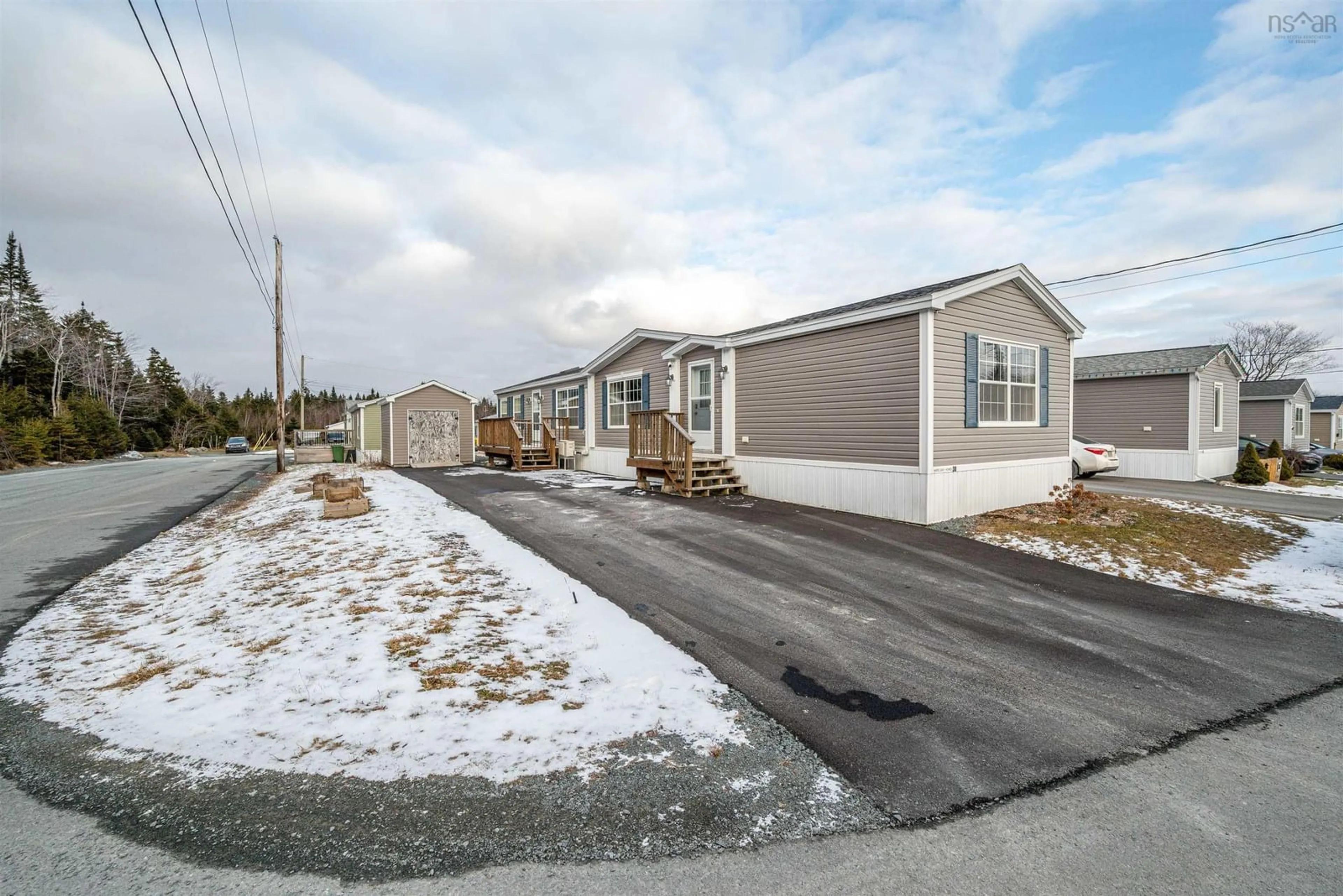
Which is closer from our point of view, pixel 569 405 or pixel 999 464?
pixel 999 464

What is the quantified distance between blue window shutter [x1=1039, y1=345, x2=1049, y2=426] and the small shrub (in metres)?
8.95

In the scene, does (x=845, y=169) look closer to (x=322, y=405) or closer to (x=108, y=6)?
(x=108, y=6)

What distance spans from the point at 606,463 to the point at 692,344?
540 cm

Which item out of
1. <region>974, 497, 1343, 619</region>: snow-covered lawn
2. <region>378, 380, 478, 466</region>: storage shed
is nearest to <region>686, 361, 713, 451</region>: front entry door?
<region>974, 497, 1343, 619</region>: snow-covered lawn

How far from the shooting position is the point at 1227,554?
6.72 m

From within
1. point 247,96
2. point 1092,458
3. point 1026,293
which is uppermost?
point 247,96

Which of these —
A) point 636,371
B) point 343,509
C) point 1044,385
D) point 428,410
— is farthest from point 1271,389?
point 428,410

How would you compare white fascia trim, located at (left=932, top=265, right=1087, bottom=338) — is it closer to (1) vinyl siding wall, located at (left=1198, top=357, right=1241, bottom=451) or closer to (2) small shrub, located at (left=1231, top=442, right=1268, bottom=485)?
(1) vinyl siding wall, located at (left=1198, top=357, right=1241, bottom=451)

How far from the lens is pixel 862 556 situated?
655 centimetres

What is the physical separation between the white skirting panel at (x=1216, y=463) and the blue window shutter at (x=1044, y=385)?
8622 mm

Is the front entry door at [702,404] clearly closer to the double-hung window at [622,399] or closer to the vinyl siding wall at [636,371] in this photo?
the vinyl siding wall at [636,371]

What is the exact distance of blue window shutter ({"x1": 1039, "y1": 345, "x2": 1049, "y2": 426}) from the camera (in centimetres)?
1022

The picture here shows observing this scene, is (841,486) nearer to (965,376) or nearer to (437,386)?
(965,376)

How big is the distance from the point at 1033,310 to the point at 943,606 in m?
7.81
